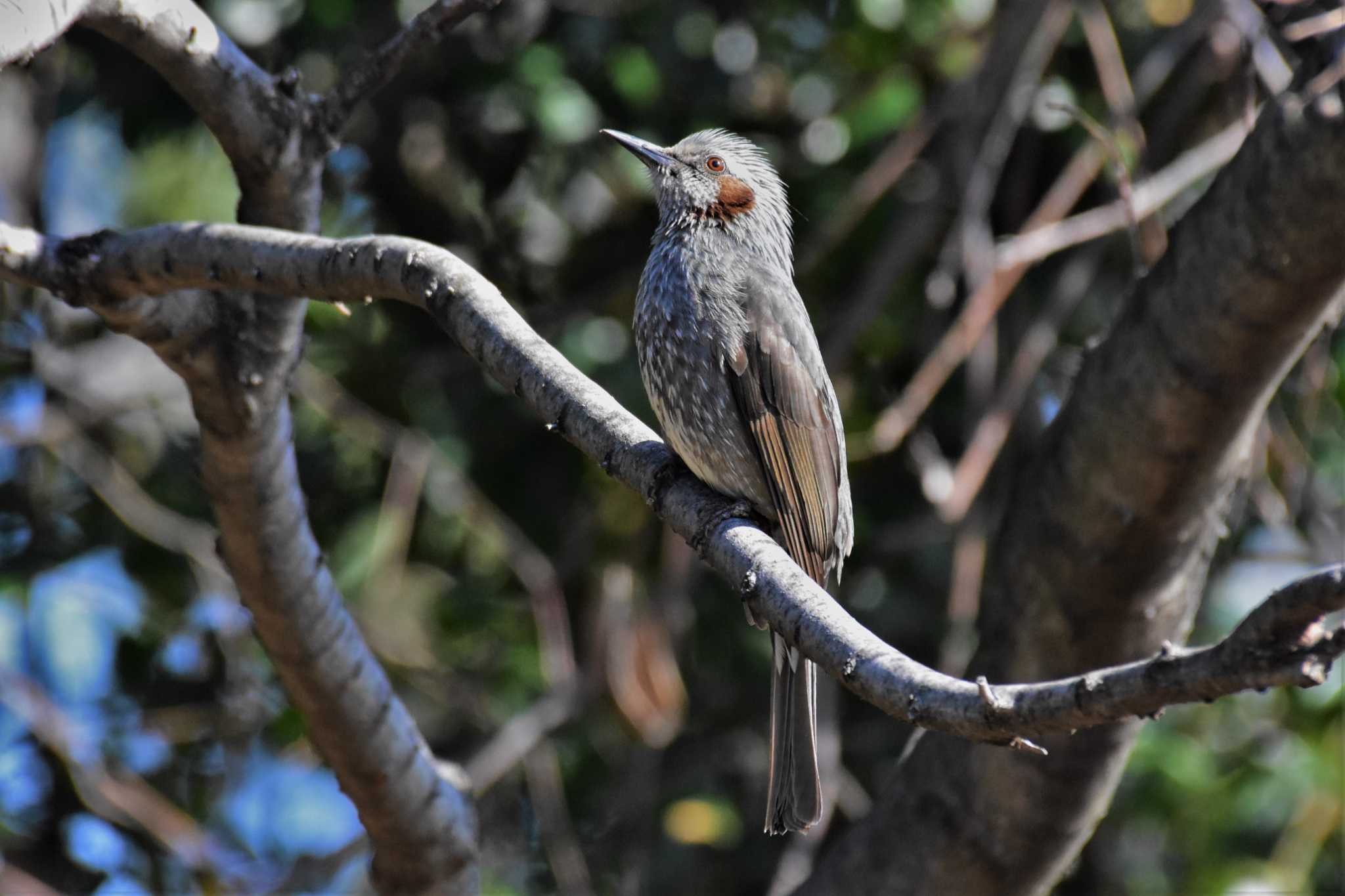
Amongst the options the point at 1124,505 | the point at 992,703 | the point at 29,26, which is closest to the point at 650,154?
the point at 1124,505

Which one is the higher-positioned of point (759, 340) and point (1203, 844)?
point (759, 340)

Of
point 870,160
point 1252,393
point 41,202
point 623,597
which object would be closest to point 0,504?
point 41,202

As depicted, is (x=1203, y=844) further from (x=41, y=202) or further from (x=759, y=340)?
(x=41, y=202)

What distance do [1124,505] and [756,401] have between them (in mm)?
905

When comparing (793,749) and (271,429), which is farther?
(793,749)

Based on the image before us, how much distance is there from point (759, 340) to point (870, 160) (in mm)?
1979

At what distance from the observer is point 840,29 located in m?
5.06

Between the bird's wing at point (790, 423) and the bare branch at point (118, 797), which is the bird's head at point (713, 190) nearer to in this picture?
the bird's wing at point (790, 423)

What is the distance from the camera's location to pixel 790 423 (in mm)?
3562

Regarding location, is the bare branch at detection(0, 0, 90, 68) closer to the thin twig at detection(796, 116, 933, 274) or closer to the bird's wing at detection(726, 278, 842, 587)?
the bird's wing at detection(726, 278, 842, 587)

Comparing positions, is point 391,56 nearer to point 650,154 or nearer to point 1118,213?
point 650,154

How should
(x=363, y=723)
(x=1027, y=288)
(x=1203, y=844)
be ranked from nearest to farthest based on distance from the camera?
(x=363, y=723), (x=1203, y=844), (x=1027, y=288)

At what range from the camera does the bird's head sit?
156 inches

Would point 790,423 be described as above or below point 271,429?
below
